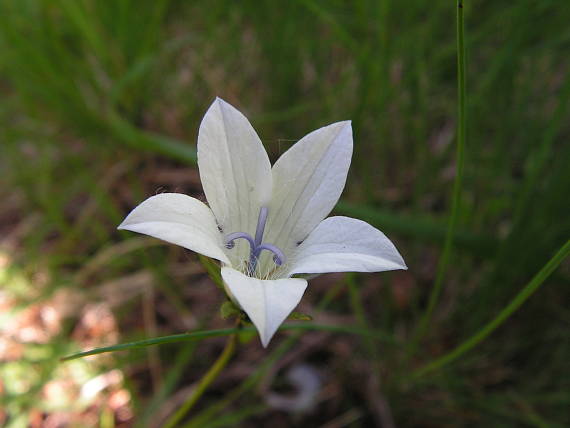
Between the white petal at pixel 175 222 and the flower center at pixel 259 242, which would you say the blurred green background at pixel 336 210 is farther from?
the white petal at pixel 175 222

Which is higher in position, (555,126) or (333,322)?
(555,126)

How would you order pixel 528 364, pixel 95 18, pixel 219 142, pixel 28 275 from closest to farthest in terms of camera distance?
pixel 219 142 < pixel 528 364 < pixel 28 275 < pixel 95 18

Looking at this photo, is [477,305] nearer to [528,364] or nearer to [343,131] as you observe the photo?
[528,364]

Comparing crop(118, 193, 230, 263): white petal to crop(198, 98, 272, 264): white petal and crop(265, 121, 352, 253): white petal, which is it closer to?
crop(198, 98, 272, 264): white petal

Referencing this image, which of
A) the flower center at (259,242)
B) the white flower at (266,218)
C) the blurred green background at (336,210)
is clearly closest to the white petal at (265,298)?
the white flower at (266,218)

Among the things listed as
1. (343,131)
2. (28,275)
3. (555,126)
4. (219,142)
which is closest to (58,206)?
(28,275)

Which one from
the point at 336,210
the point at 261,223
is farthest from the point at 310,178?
the point at 336,210

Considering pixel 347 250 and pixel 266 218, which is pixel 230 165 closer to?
pixel 266 218
